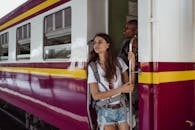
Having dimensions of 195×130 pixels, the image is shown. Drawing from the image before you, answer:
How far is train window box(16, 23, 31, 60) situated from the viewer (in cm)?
702

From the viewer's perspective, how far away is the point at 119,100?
401cm

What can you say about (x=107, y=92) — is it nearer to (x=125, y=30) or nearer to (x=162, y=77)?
(x=162, y=77)

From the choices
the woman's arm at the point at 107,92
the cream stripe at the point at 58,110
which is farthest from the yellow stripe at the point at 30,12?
the woman's arm at the point at 107,92

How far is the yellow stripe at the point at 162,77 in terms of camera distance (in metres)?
3.62

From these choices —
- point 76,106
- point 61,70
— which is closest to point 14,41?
point 61,70

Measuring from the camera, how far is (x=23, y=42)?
7379mm

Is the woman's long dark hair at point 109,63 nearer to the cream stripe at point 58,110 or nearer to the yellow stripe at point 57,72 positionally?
the yellow stripe at point 57,72

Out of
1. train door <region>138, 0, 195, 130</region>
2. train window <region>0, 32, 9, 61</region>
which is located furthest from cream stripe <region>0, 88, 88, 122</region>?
train window <region>0, 32, 9, 61</region>

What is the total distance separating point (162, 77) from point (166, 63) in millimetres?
144

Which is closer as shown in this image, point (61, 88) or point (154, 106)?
point (154, 106)

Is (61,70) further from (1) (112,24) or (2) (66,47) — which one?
(1) (112,24)

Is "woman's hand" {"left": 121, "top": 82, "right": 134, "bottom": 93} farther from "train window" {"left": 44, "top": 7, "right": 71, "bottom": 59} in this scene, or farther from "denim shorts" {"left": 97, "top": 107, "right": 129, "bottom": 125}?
"train window" {"left": 44, "top": 7, "right": 71, "bottom": 59}

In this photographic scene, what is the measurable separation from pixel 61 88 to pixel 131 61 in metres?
A: 1.70

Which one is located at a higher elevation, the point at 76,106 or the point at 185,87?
the point at 185,87
